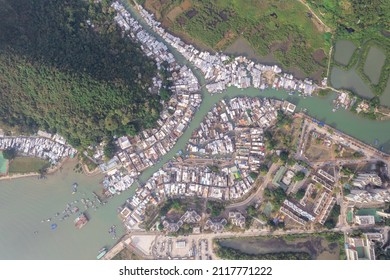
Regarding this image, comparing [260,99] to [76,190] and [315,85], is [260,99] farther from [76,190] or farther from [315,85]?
[76,190]

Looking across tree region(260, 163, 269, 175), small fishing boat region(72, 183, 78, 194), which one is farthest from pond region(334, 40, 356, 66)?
small fishing boat region(72, 183, 78, 194)

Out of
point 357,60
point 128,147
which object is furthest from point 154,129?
point 357,60

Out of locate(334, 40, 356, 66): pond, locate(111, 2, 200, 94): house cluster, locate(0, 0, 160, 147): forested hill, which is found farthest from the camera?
locate(111, 2, 200, 94): house cluster

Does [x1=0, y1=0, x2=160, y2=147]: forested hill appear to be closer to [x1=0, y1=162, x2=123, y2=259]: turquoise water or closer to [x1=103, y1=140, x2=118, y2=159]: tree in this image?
[x1=103, y1=140, x2=118, y2=159]: tree

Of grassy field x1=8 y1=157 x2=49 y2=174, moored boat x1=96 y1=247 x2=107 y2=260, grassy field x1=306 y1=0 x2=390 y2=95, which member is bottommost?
moored boat x1=96 y1=247 x2=107 y2=260

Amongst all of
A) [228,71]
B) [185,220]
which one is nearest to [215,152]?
[185,220]

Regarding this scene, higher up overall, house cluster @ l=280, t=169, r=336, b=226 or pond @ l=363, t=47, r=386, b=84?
pond @ l=363, t=47, r=386, b=84

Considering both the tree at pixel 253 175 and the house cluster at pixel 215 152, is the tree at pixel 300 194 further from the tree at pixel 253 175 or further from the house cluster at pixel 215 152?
the house cluster at pixel 215 152
